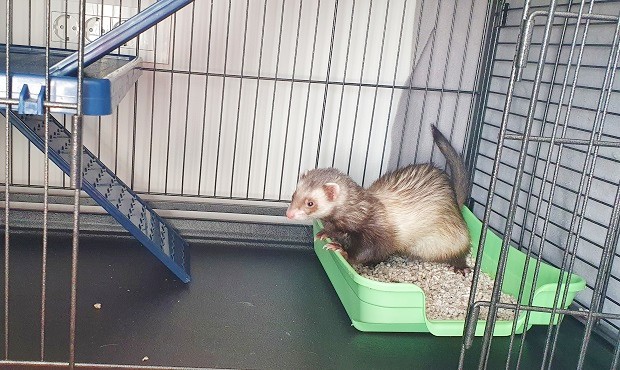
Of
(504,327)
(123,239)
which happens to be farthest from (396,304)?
(123,239)

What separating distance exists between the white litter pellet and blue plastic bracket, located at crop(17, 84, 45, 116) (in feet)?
3.38

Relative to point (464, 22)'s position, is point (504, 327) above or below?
below

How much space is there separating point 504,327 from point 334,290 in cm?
49

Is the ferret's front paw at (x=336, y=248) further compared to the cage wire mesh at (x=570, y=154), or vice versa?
the ferret's front paw at (x=336, y=248)

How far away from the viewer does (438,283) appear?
171 centimetres

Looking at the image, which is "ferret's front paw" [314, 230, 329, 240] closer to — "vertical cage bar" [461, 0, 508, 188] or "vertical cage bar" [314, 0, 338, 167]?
"vertical cage bar" [314, 0, 338, 167]

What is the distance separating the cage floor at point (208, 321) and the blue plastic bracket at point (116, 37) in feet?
1.94

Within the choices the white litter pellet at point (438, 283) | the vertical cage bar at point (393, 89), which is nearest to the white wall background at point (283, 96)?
the vertical cage bar at point (393, 89)

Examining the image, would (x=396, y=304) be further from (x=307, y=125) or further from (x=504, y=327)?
(x=307, y=125)

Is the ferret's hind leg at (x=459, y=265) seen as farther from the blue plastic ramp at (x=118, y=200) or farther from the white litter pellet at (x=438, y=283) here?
the blue plastic ramp at (x=118, y=200)

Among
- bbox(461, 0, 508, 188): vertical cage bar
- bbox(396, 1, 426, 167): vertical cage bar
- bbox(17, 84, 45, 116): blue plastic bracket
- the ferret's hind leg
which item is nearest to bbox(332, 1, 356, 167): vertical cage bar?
bbox(396, 1, 426, 167): vertical cage bar

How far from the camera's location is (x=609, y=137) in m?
1.48

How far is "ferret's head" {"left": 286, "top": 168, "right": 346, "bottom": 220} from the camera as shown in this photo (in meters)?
1.71

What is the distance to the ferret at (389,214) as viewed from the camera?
1.73 m
